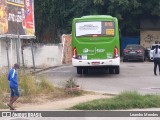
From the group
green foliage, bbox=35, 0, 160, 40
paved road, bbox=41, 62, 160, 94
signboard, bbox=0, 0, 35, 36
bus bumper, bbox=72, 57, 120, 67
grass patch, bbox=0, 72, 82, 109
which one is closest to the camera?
grass patch, bbox=0, 72, 82, 109

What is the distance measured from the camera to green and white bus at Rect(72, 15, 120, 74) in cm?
2430

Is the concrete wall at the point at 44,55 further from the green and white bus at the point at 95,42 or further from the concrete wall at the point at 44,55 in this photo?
the green and white bus at the point at 95,42

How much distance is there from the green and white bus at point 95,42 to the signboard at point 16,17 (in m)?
3.66

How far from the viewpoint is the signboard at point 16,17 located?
25109 millimetres

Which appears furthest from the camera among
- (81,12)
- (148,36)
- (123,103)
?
(148,36)

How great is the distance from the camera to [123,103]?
1485 cm

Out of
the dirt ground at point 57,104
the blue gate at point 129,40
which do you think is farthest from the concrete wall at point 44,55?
the dirt ground at point 57,104

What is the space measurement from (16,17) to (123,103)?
13.2 meters

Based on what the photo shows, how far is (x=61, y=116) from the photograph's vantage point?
38.2 ft

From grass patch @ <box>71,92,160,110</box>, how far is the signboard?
36.7 ft

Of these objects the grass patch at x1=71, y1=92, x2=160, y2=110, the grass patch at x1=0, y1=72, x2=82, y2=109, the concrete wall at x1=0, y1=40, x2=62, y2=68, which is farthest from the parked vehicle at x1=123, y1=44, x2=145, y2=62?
the grass patch at x1=71, y1=92, x2=160, y2=110

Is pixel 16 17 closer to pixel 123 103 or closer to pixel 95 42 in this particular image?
pixel 95 42

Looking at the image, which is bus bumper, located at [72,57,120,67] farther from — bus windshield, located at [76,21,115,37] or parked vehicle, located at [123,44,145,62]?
parked vehicle, located at [123,44,145,62]

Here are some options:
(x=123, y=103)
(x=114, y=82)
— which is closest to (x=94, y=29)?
(x=114, y=82)
